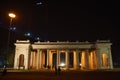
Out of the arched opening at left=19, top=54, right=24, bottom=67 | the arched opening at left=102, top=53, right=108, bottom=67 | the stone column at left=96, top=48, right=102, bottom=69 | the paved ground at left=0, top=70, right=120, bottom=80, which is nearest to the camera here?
the paved ground at left=0, top=70, right=120, bottom=80

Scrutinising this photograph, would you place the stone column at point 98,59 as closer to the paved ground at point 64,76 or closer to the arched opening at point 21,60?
the paved ground at point 64,76

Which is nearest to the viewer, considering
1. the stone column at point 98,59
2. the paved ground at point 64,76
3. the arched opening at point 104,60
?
the paved ground at point 64,76

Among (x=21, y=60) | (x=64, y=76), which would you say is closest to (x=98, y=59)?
(x=21, y=60)

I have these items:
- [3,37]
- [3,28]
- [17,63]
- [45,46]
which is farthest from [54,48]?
[3,28]

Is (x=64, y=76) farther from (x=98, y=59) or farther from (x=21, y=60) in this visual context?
(x=21, y=60)

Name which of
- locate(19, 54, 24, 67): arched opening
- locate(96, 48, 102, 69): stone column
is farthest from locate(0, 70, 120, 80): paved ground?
locate(19, 54, 24, 67): arched opening

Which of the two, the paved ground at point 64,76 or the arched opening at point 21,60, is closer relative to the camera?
the paved ground at point 64,76

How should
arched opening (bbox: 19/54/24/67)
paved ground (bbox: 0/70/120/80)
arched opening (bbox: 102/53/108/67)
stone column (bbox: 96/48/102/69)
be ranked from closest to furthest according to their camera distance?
paved ground (bbox: 0/70/120/80) < stone column (bbox: 96/48/102/69) < arched opening (bbox: 102/53/108/67) < arched opening (bbox: 19/54/24/67)

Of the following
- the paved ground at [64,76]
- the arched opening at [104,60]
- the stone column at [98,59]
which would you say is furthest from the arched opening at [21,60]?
the arched opening at [104,60]

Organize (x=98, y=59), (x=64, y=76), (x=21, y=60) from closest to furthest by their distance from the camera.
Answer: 1. (x=64, y=76)
2. (x=98, y=59)
3. (x=21, y=60)

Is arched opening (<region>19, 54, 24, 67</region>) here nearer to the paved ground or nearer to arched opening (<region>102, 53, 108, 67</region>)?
the paved ground

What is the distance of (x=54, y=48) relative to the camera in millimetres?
57969

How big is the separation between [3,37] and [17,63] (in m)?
20.1

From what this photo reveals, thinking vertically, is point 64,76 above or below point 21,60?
below
